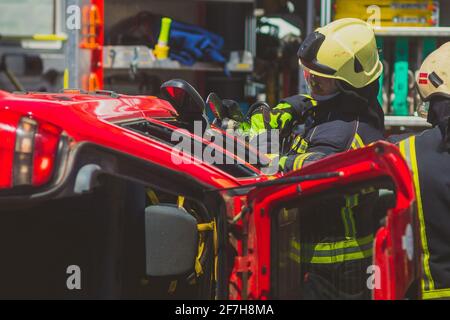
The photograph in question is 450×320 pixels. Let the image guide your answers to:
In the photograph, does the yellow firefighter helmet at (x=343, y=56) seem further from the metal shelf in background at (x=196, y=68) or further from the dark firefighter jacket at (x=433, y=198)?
the metal shelf in background at (x=196, y=68)

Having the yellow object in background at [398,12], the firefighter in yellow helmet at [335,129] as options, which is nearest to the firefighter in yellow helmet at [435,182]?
the firefighter in yellow helmet at [335,129]

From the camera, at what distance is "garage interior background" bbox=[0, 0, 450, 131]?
571cm

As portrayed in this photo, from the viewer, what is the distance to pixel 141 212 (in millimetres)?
2604

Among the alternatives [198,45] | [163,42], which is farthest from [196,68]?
[163,42]

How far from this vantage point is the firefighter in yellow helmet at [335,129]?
9.68 feet

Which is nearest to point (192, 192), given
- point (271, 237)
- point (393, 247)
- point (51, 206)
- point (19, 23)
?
point (271, 237)

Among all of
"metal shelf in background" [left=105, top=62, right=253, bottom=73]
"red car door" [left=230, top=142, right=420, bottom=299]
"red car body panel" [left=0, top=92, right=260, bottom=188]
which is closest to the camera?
"red car door" [left=230, top=142, right=420, bottom=299]

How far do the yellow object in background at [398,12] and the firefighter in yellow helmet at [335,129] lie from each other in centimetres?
237

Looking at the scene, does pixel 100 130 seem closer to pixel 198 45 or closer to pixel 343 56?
pixel 343 56

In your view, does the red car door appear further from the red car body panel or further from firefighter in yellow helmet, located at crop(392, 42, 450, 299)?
firefighter in yellow helmet, located at crop(392, 42, 450, 299)

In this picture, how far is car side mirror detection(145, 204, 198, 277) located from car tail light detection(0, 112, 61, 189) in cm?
35

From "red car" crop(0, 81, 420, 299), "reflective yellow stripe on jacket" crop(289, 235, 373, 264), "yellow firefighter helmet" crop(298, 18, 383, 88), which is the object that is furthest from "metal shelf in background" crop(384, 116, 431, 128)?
"red car" crop(0, 81, 420, 299)
